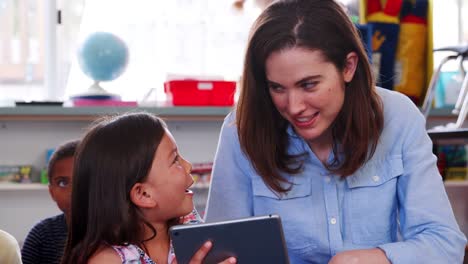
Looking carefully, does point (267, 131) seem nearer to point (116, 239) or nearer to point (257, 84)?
point (257, 84)

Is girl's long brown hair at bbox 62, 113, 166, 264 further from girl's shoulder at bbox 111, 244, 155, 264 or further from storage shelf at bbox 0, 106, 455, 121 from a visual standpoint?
storage shelf at bbox 0, 106, 455, 121

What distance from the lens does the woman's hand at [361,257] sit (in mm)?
1235

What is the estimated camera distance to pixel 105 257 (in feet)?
4.17

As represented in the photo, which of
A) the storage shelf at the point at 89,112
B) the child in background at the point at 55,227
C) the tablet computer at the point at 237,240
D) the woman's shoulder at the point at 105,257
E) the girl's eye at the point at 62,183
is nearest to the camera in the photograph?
the tablet computer at the point at 237,240

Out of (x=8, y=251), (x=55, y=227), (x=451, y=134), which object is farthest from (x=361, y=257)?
(x=55, y=227)

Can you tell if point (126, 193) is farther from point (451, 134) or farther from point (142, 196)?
point (451, 134)

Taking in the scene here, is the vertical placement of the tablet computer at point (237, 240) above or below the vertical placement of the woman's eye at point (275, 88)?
below

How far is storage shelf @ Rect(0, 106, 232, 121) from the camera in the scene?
253cm

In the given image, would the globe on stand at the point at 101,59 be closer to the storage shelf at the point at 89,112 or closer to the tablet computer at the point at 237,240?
the storage shelf at the point at 89,112

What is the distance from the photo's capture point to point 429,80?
2844 mm

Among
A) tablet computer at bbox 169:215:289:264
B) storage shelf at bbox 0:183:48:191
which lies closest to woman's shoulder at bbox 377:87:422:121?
tablet computer at bbox 169:215:289:264

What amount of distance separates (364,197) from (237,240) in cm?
36

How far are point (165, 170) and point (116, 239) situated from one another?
0.17 metres

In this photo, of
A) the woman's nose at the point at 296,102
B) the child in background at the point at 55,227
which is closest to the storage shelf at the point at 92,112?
the child in background at the point at 55,227
